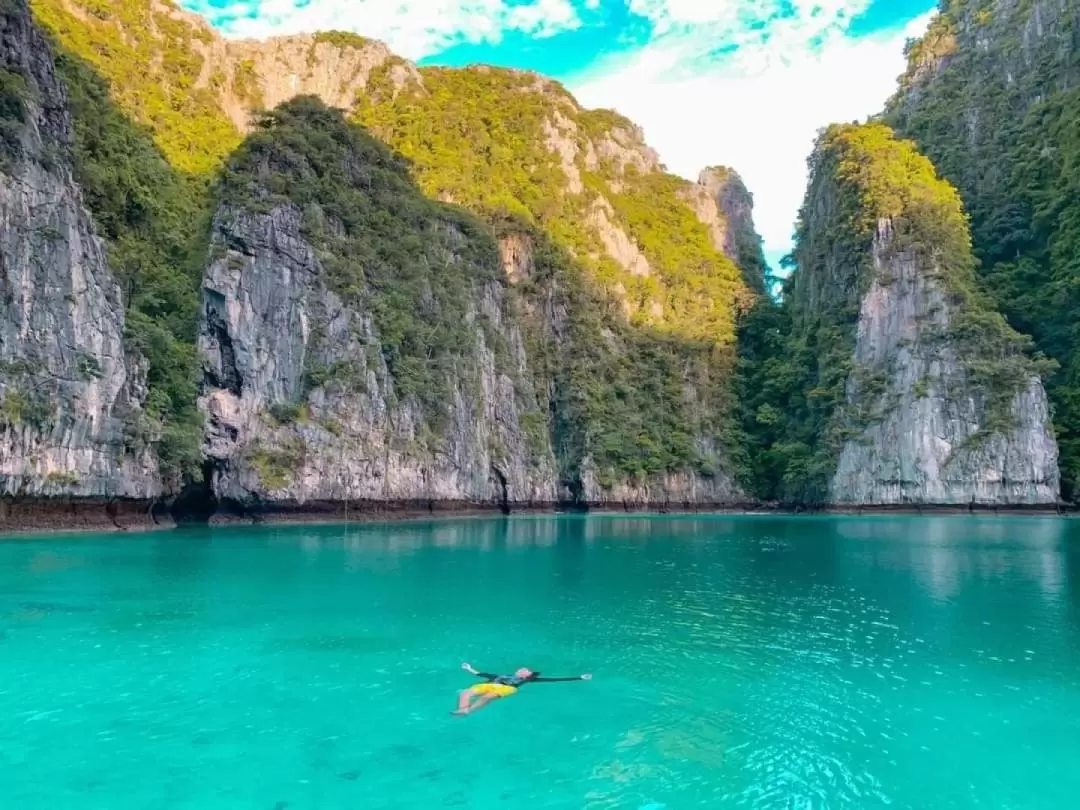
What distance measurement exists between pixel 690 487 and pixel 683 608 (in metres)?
54.1

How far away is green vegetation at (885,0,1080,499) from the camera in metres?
59.5

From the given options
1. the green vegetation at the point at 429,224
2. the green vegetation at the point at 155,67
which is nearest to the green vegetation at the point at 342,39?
the green vegetation at the point at 429,224

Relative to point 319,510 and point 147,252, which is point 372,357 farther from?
point 147,252

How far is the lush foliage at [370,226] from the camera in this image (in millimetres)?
47219

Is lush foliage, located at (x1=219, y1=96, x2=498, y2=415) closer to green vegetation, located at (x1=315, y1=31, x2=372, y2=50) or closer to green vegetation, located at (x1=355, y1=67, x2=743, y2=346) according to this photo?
green vegetation, located at (x1=355, y1=67, x2=743, y2=346)

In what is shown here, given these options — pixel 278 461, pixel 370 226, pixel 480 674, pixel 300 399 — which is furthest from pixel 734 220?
pixel 480 674

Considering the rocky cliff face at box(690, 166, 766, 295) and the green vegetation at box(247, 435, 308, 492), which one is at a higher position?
the rocky cliff face at box(690, 166, 766, 295)

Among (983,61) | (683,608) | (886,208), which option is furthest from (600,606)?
(983,61)

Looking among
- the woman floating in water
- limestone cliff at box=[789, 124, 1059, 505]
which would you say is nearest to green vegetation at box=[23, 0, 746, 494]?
limestone cliff at box=[789, 124, 1059, 505]

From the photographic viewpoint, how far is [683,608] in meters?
16.6

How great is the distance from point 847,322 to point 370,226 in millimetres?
42847

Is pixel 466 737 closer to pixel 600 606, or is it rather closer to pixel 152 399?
pixel 600 606

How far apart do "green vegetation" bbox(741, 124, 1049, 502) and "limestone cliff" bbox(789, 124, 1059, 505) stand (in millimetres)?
131

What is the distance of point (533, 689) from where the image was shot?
10.5 m
